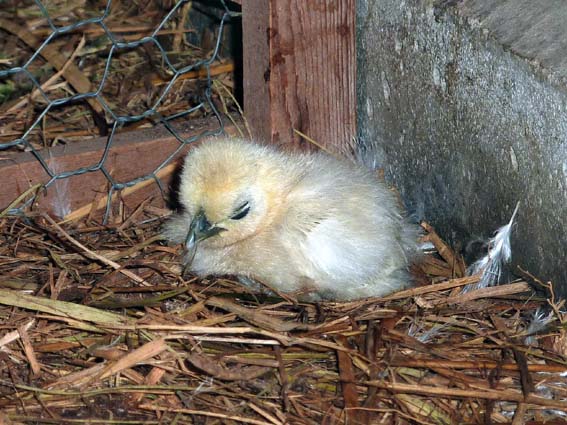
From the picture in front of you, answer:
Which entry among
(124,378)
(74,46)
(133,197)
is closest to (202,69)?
(74,46)

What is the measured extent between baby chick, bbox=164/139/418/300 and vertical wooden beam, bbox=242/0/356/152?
0.36 m

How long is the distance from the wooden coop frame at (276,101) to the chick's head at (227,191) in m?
0.43

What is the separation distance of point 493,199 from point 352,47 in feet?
2.56

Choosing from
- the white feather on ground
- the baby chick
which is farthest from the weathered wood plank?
the white feather on ground

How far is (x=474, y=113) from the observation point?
276cm

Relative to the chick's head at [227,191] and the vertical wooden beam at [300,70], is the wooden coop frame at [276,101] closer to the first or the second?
the vertical wooden beam at [300,70]

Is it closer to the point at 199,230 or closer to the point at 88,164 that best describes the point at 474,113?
the point at 199,230

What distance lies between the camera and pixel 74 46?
4207mm

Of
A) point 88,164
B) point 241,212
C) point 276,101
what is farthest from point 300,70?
point 88,164

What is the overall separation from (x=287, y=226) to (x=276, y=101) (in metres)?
0.60

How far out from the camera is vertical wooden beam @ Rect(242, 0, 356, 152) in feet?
10.3

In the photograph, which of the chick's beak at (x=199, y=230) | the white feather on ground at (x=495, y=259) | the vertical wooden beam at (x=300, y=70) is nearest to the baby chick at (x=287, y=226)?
the chick's beak at (x=199, y=230)

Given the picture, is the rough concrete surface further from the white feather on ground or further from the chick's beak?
the chick's beak

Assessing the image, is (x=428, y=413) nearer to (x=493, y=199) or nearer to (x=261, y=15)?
(x=493, y=199)
